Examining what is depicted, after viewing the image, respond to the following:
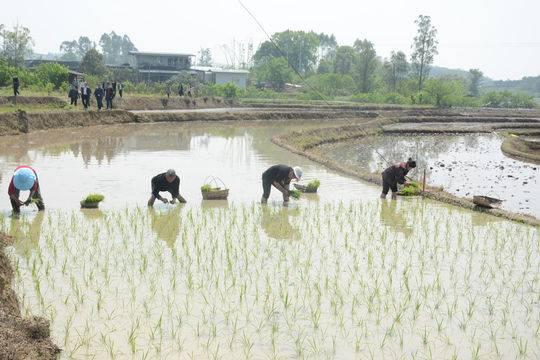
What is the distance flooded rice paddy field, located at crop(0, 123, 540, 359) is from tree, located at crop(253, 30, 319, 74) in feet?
226

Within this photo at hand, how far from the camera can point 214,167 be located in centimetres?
1424

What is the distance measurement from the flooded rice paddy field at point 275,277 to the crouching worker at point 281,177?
237mm

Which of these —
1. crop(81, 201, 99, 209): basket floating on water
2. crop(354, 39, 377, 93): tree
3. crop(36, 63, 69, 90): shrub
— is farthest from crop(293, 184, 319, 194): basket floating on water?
crop(354, 39, 377, 93): tree

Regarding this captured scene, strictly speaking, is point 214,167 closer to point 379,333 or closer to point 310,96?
point 379,333

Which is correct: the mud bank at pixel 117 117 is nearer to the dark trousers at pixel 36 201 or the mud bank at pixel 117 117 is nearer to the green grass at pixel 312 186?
the dark trousers at pixel 36 201

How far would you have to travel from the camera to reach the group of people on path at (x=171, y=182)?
8.27 m

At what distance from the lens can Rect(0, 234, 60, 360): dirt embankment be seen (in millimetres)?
4105

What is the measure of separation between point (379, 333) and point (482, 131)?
25812 millimetres

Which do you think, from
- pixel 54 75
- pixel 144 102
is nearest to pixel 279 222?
pixel 144 102

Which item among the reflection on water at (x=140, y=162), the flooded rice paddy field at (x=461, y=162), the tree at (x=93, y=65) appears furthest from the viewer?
the tree at (x=93, y=65)

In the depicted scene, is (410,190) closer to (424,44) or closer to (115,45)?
(424,44)

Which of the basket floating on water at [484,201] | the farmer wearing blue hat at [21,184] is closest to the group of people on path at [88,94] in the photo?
the farmer wearing blue hat at [21,184]

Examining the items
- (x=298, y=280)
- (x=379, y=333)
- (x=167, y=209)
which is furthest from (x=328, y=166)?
(x=379, y=333)

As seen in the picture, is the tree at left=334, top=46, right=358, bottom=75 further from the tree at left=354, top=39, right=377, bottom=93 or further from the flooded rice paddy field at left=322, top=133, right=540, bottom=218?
the flooded rice paddy field at left=322, top=133, right=540, bottom=218
